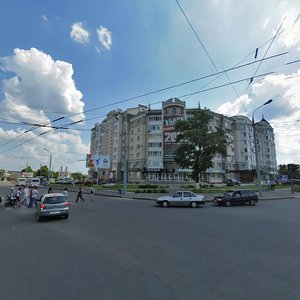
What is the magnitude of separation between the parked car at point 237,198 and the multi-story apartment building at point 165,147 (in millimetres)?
29745

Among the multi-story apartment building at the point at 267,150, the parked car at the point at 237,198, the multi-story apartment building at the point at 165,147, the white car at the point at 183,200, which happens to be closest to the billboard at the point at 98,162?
the multi-story apartment building at the point at 165,147

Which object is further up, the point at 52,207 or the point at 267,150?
the point at 267,150

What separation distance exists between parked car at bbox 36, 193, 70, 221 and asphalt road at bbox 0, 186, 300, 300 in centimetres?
269

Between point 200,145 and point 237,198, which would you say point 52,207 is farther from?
point 200,145

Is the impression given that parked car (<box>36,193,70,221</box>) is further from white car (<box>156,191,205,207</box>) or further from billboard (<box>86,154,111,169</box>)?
billboard (<box>86,154,111,169</box>)

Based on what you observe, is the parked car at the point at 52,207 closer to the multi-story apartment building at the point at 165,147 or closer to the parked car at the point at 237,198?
the parked car at the point at 237,198

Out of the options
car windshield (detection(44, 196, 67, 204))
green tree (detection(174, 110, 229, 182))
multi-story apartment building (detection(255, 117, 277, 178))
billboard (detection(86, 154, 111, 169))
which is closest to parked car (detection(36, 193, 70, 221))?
car windshield (detection(44, 196, 67, 204))

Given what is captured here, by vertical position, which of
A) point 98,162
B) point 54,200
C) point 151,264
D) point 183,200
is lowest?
point 151,264

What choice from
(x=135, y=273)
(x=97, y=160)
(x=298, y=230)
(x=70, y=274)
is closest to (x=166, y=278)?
(x=135, y=273)

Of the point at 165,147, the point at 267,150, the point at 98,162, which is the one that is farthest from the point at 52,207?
the point at 267,150

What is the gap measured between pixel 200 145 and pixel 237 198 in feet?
55.6

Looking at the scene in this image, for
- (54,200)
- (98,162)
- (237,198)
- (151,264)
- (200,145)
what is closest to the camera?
(151,264)

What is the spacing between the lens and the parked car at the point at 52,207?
457 inches

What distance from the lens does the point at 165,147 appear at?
197ft
